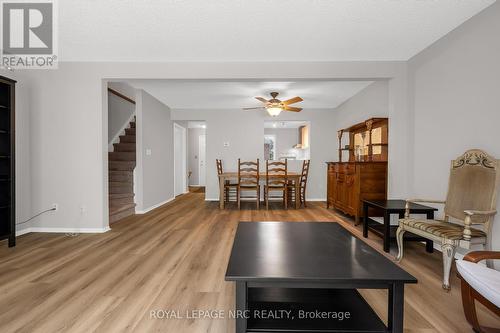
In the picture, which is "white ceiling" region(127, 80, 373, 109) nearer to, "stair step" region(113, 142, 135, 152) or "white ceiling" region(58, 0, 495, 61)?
"white ceiling" region(58, 0, 495, 61)

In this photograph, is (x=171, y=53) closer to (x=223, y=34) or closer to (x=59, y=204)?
(x=223, y=34)

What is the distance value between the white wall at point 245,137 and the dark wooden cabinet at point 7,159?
352 cm

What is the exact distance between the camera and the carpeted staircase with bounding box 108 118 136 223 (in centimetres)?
395

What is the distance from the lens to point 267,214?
4.21 metres

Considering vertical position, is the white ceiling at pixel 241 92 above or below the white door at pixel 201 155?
above

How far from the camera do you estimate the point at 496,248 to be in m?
1.96

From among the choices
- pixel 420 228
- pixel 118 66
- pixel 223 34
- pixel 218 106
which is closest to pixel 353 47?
pixel 223 34

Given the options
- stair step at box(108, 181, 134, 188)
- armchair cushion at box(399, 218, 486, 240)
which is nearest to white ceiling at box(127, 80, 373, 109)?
stair step at box(108, 181, 134, 188)

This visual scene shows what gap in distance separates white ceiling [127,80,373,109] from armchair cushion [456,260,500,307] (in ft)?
10.8

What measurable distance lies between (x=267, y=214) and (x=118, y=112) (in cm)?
411

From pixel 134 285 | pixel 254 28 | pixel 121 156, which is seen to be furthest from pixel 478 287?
pixel 121 156

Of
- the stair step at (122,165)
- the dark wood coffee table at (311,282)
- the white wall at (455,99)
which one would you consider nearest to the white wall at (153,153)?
the stair step at (122,165)

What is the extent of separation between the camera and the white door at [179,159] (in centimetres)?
643

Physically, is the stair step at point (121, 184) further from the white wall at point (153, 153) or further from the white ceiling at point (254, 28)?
the white ceiling at point (254, 28)
